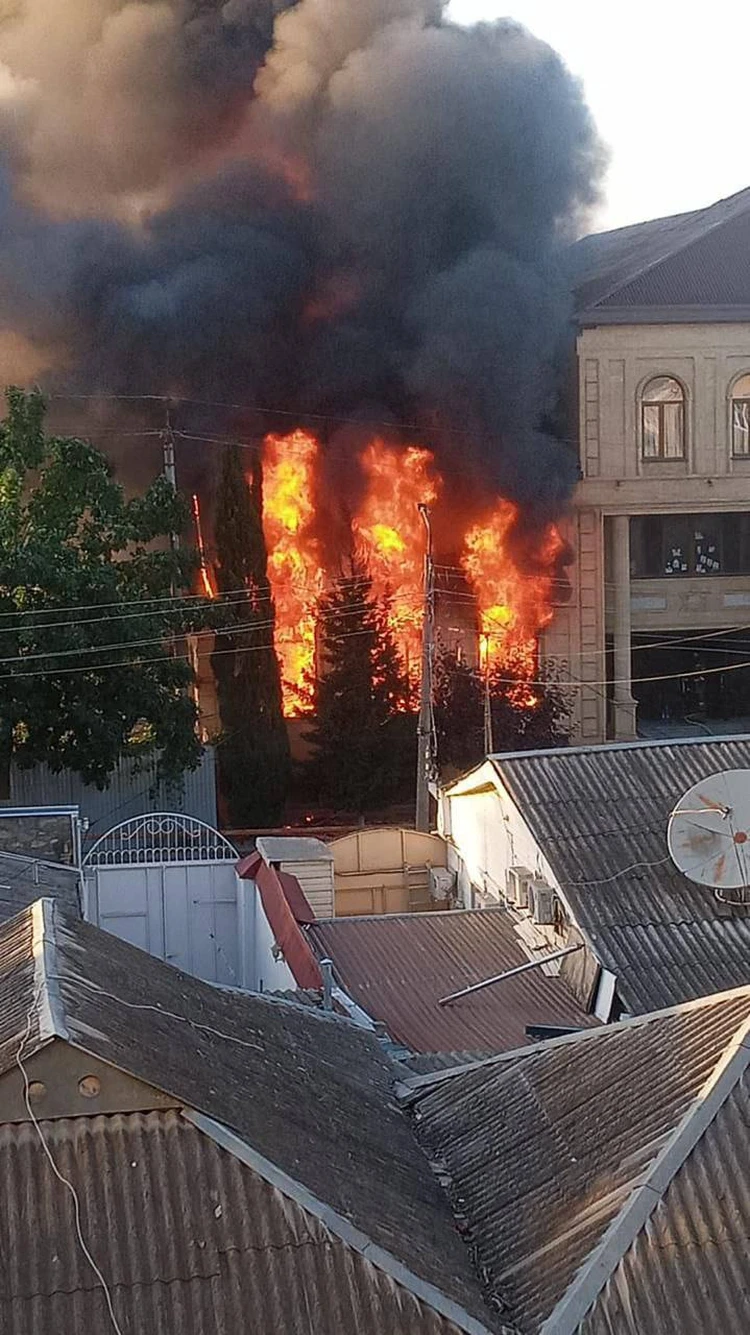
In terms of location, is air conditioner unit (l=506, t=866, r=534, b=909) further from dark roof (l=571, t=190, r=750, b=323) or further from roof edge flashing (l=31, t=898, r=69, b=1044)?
dark roof (l=571, t=190, r=750, b=323)

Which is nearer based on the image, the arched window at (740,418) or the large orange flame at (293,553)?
the large orange flame at (293,553)

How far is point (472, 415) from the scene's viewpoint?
27.6 metres

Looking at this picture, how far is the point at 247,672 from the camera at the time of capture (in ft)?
84.4

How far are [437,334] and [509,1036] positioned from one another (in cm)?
1811

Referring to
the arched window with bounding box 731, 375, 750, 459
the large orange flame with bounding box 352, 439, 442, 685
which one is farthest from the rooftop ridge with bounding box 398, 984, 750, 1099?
the arched window with bounding box 731, 375, 750, 459

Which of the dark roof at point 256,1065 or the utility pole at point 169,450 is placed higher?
the utility pole at point 169,450

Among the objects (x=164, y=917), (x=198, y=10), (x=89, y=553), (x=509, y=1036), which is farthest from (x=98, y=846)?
(x=198, y=10)

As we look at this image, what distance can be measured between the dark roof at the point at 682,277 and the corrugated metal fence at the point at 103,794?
40.4ft

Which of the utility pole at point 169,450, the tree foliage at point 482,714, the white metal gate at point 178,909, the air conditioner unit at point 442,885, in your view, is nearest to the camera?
the white metal gate at point 178,909

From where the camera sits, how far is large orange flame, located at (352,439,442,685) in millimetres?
27844

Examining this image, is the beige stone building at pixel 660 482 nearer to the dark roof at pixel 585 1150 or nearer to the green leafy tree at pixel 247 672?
the green leafy tree at pixel 247 672

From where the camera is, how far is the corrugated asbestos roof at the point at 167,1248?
17.0ft

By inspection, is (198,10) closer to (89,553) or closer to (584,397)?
(584,397)

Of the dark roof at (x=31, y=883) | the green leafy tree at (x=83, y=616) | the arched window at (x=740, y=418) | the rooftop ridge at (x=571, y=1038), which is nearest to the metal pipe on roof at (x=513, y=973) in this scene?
the dark roof at (x=31, y=883)
